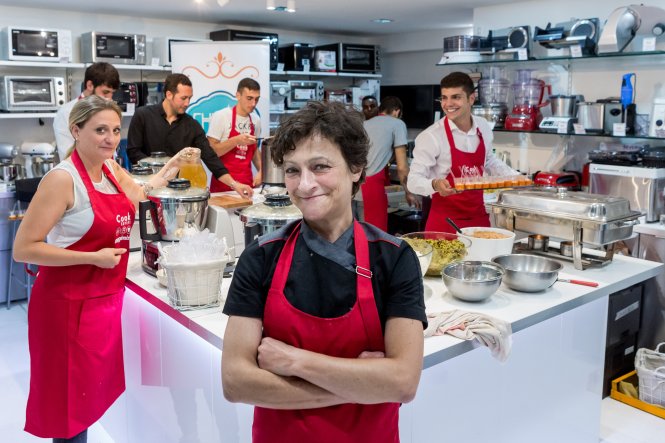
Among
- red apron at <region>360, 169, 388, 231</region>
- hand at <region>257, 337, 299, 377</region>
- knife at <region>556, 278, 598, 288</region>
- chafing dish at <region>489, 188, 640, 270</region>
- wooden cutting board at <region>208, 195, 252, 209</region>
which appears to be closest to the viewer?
hand at <region>257, 337, 299, 377</region>

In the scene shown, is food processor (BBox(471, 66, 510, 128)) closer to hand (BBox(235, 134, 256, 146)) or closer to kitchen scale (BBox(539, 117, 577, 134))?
kitchen scale (BBox(539, 117, 577, 134))

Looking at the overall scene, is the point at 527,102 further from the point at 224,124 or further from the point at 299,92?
the point at 299,92

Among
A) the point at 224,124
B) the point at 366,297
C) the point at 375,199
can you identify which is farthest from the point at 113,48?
the point at 366,297

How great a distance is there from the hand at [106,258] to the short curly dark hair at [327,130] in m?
1.13

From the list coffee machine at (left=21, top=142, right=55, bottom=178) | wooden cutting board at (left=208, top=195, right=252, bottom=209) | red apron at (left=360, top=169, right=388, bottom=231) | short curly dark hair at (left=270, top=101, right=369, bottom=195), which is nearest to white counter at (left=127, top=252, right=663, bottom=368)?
wooden cutting board at (left=208, top=195, right=252, bottom=209)

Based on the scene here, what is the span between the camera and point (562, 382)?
268cm

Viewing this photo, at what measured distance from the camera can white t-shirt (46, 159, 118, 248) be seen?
2281mm

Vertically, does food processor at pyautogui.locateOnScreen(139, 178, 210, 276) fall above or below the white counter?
above

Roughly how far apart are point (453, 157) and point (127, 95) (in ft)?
12.2

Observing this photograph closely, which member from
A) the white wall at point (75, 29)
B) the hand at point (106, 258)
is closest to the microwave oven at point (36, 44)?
the white wall at point (75, 29)

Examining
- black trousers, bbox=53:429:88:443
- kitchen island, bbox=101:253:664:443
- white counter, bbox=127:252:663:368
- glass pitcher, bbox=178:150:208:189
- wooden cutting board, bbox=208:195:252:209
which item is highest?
glass pitcher, bbox=178:150:208:189

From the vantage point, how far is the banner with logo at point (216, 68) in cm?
632

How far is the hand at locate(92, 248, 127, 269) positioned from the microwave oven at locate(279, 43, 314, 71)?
5.69 metres

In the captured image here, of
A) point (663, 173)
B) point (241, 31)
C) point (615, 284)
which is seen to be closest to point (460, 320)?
point (615, 284)
